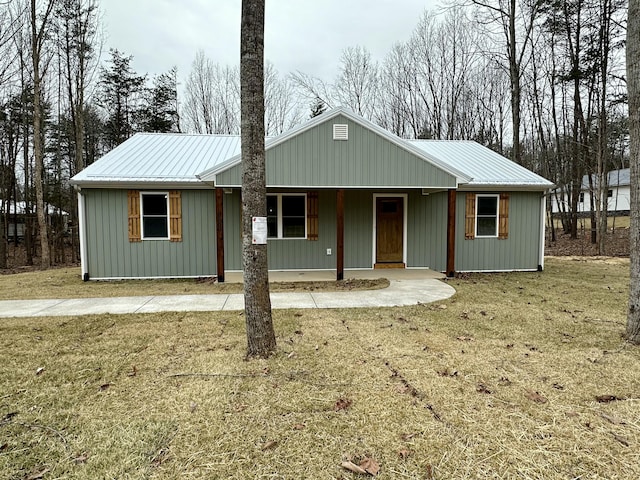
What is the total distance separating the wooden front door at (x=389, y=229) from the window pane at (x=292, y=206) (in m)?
2.19

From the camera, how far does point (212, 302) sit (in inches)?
261

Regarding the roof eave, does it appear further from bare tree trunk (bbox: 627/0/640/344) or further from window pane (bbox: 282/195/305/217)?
bare tree trunk (bbox: 627/0/640/344)

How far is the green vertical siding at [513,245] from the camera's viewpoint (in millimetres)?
10492

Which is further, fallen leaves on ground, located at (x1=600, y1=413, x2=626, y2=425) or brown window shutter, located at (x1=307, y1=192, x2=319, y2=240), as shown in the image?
brown window shutter, located at (x1=307, y1=192, x2=319, y2=240)

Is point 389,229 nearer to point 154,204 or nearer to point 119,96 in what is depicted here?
point 154,204

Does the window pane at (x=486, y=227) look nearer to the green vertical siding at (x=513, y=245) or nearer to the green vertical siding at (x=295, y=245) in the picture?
the green vertical siding at (x=513, y=245)

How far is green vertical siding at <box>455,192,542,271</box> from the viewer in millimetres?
10492

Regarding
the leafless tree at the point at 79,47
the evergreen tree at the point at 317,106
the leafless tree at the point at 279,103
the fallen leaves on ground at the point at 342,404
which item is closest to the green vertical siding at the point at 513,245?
the fallen leaves on ground at the point at 342,404

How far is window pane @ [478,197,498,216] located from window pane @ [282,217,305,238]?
16.6ft

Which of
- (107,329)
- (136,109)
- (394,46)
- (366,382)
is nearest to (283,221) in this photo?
(107,329)

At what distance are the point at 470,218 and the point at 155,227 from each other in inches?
335

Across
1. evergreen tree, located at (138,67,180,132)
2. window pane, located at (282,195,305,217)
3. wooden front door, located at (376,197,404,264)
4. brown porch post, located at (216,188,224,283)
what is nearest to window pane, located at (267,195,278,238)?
window pane, located at (282,195,305,217)

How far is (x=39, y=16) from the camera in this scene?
504 inches

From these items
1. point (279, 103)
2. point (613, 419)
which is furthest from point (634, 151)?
point (279, 103)
